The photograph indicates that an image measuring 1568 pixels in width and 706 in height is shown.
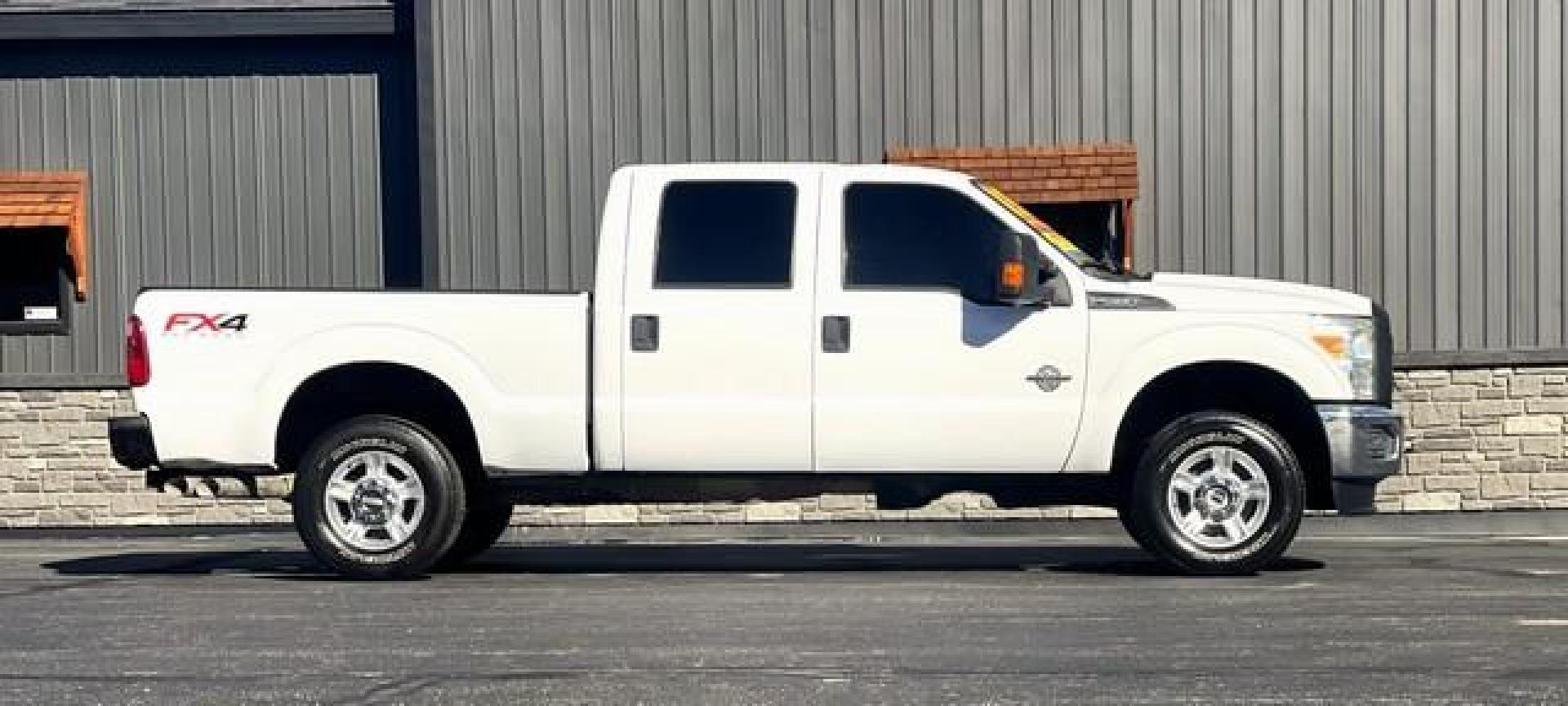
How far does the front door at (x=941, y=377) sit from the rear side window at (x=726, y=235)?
258mm

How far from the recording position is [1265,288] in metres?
11.8

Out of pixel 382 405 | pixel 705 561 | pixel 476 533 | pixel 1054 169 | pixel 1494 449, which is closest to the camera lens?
pixel 382 405

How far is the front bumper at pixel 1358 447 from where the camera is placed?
11594 millimetres

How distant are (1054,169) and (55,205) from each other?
7.72 meters

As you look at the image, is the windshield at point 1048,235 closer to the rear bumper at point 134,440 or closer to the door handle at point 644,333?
the door handle at point 644,333

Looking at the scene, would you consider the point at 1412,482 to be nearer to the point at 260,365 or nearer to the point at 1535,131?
the point at 1535,131

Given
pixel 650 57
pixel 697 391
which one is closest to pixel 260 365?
pixel 697 391

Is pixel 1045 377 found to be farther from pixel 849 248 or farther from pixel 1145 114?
pixel 1145 114

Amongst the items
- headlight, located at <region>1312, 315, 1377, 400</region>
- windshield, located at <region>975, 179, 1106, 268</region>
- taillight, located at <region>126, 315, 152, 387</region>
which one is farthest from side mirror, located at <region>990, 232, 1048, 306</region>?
taillight, located at <region>126, 315, 152, 387</region>

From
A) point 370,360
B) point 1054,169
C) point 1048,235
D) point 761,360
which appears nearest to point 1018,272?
point 1048,235

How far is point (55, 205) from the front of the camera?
63.4 ft

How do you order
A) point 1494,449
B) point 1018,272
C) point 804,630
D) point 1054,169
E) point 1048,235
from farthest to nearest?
point 1054,169
point 1494,449
point 1048,235
point 1018,272
point 804,630

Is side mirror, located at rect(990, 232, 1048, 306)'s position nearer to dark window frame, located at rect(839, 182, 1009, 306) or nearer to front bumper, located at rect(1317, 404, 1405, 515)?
dark window frame, located at rect(839, 182, 1009, 306)

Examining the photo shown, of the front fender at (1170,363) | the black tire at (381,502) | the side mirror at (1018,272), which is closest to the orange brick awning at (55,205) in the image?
the black tire at (381,502)
